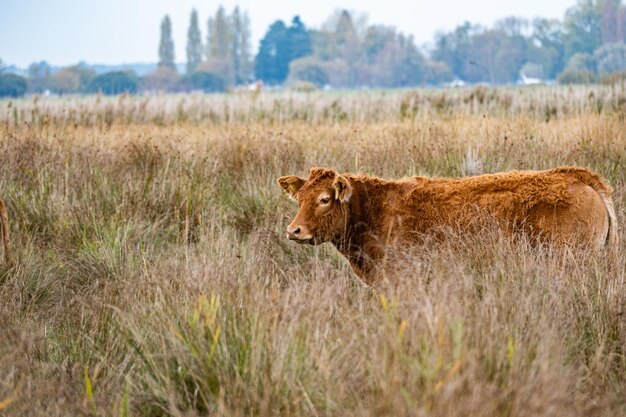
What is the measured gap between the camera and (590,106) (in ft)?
56.7

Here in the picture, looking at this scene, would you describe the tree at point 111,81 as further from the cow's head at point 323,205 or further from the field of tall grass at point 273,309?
the cow's head at point 323,205

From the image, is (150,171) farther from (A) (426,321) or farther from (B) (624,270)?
(A) (426,321)

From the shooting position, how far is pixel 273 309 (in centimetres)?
491

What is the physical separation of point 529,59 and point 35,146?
13287 cm

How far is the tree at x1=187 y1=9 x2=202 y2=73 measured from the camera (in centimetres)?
15712

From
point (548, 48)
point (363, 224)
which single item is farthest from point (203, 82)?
point (363, 224)

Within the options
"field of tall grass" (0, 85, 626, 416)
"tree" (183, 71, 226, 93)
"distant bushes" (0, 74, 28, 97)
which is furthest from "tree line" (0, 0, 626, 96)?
"field of tall grass" (0, 85, 626, 416)

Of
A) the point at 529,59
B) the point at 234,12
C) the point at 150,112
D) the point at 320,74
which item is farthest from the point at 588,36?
the point at 150,112

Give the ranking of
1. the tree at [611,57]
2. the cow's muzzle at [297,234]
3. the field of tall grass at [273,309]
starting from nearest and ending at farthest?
the field of tall grass at [273,309] < the cow's muzzle at [297,234] < the tree at [611,57]

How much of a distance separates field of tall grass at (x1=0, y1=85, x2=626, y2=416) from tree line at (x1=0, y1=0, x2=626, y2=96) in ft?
353

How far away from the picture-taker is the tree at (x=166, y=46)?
502 feet

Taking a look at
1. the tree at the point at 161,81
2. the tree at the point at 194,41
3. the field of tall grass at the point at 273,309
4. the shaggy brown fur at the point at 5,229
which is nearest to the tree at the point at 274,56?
the tree at the point at 194,41

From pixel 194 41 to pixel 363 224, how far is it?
154m

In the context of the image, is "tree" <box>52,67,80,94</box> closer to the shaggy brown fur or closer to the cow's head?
the shaggy brown fur
